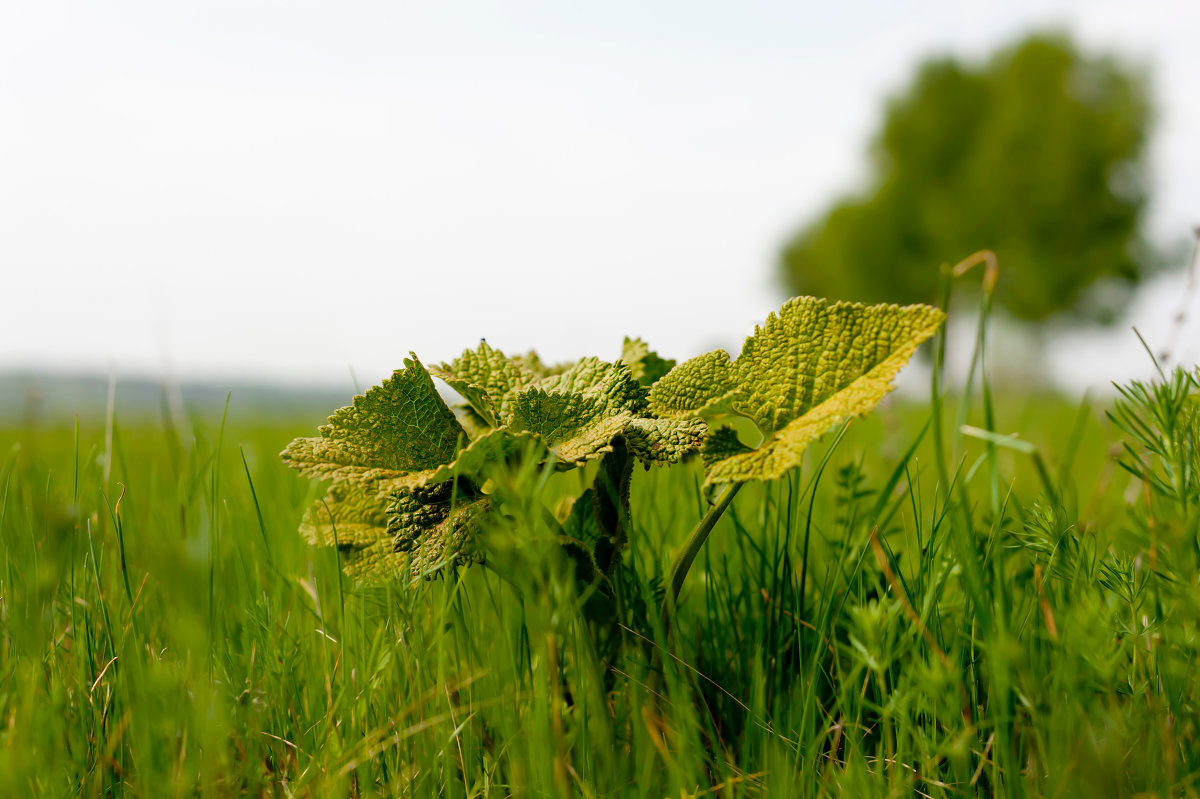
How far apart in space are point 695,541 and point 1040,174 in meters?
19.5

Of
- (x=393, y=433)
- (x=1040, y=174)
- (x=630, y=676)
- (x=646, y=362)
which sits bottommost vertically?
(x=630, y=676)

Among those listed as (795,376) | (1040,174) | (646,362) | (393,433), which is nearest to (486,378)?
(393,433)

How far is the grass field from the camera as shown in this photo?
2.59ft

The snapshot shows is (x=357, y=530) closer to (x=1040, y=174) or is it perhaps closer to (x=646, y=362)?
(x=646, y=362)

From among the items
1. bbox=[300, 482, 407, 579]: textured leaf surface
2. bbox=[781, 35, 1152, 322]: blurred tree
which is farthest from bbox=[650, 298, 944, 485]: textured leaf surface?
bbox=[781, 35, 1152, 322]: blurred tree

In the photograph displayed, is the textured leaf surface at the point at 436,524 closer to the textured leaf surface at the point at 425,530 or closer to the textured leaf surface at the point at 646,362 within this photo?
the textured leaf surface at the point at 425,530

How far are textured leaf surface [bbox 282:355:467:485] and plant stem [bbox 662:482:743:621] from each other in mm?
297

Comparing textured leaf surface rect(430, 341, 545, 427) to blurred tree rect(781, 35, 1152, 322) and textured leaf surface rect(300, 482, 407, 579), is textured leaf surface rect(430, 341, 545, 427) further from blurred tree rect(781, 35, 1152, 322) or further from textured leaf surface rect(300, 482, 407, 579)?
blurred tree rect(781, 35, 1152, 322)

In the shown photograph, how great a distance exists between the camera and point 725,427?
0.87 meters

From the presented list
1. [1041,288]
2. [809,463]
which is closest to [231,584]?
[809,463]

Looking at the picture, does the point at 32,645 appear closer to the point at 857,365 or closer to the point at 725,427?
the point at 725,427

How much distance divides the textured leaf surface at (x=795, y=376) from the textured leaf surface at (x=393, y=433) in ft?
0.85

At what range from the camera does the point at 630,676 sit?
940 millimetres

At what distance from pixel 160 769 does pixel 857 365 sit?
2.90 ft
